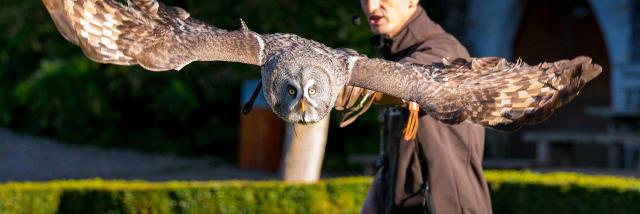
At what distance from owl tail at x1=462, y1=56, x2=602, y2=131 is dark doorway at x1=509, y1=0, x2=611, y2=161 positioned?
10520 millimetres

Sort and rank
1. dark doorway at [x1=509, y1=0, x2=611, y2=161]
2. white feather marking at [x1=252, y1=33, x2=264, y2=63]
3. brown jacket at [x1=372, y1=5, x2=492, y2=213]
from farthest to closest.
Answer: dark doorway at [x1=509, y1=0, x2=611, y2=161] → brown jacket at [x1=372, y1=5, x2=492, y2=213] → white feather marking at [x1=252, y1=33, x2=264, y2=63]

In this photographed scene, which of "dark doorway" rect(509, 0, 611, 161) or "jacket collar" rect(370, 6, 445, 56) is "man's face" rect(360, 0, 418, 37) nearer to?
"jacket collar" rect(370, 6, 445, 56)

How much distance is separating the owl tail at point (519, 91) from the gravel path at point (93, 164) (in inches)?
362

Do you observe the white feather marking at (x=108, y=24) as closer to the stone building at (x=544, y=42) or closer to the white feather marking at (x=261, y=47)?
the white feather marking at (x=261, y=47)

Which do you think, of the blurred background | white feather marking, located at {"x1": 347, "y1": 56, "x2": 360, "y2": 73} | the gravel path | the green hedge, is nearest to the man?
white feather marking, located at {"x1": 347, "y1": 56, "x2": 360, "y2": 73}

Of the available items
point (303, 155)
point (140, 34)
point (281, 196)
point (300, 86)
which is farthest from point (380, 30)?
point (303, 155)

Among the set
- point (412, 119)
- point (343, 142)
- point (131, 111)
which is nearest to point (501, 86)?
point (412, 119)

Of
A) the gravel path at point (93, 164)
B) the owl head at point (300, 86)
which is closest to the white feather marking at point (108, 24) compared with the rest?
the owl head at point (300, 86)

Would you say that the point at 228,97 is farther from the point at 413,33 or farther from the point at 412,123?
the point at 412,123

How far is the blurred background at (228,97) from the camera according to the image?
46.0ft

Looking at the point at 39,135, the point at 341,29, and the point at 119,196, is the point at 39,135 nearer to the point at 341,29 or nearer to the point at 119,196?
the point at 341,29

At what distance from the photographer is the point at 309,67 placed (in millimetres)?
4184

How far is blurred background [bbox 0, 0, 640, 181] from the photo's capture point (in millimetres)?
14023

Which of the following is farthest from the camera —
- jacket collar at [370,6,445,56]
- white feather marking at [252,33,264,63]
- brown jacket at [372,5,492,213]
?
jacket collar at [370,6,445,56]
